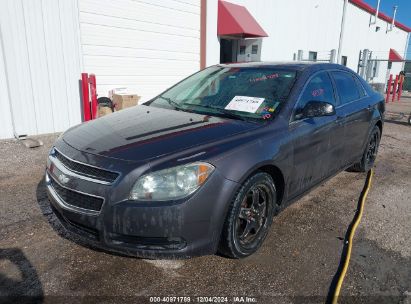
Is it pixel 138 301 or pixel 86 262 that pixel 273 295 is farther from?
pixel 86 262

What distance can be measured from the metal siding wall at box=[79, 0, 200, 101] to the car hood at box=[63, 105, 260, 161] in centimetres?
531

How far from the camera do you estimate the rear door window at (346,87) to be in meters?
3.91

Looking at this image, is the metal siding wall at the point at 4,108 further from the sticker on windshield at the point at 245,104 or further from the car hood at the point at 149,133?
the sticker on windshield at the point at 245,104

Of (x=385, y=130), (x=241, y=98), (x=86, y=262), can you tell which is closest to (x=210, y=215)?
(x=86, y=262)

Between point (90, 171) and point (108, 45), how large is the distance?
6.53 metres

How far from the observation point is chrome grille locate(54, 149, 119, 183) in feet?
7.14

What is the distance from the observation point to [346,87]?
410 centimetres

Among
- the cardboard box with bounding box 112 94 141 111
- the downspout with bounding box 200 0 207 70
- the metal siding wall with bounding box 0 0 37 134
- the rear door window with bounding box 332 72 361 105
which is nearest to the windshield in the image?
the rear door window with bounding box 332 72 361 105

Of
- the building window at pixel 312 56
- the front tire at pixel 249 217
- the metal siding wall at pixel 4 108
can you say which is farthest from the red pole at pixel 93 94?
the building window at pixel 312 56

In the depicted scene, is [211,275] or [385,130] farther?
[385,130]

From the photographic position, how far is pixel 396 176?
4.97 meters

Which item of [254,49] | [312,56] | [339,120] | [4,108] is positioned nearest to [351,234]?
[339,120]

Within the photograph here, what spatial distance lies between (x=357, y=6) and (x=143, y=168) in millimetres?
21479

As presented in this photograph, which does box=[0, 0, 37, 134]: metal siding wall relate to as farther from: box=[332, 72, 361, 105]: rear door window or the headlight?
box=[332, 72, 361, 105]: rear door window
